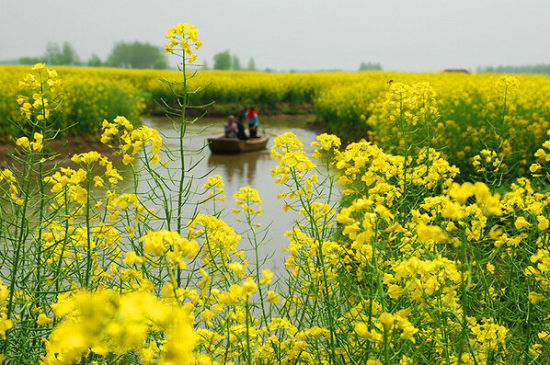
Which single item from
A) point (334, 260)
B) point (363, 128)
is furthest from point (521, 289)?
point (363, 128)

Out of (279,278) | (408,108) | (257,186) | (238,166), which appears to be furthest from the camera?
(238,166)

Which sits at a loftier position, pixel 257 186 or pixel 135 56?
pixel 135 56

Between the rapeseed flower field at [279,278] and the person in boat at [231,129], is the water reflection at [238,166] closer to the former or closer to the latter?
the person in boat at [231,129]

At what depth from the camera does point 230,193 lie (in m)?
8.50

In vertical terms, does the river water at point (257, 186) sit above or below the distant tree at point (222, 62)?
below

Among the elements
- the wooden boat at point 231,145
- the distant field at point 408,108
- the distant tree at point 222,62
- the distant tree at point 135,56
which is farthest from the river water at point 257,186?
the distant tree at point 135,56

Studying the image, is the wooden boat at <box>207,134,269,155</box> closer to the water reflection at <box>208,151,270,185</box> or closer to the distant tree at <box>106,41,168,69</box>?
the water reflection at <box>208,151,270,185</box>

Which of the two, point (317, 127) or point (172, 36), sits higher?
point (172, 36)

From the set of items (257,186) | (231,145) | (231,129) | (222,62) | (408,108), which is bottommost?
(257,186)

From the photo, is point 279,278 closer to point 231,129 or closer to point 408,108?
point 408,108

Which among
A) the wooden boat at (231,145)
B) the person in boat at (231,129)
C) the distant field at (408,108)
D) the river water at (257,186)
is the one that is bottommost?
the river water at (257,186)

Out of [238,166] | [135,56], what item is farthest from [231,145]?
[135,56]

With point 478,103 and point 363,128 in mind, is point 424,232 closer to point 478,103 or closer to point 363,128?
point 478,103

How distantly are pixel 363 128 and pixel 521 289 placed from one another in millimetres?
12160
